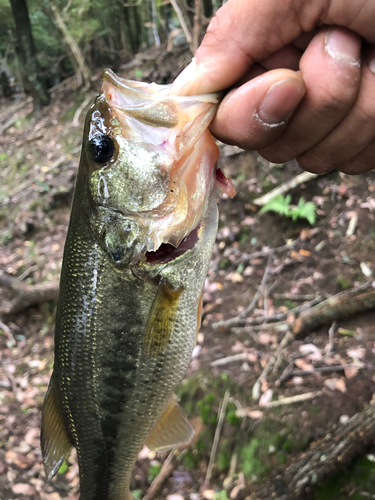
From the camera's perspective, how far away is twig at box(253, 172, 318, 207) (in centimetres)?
479

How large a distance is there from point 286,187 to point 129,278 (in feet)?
12.5

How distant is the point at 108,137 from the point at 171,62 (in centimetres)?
843

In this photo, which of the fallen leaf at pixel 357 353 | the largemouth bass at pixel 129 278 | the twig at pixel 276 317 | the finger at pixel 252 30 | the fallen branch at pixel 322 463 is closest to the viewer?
the finger at pixel 252 30

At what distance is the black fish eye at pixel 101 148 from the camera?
144 cm

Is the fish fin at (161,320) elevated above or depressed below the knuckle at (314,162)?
below

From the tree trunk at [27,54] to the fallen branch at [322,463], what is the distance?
14.6 metres

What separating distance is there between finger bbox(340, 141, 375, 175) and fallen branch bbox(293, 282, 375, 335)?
2.10m

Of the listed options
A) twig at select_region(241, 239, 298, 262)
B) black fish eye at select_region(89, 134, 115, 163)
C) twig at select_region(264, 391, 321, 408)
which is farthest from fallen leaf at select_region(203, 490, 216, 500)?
black fish eye at select_region(89, 134, 115, 163)

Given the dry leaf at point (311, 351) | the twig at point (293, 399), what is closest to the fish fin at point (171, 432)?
the twig at point (293, 399)

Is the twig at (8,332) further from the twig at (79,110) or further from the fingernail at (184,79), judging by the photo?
the twig at (79,110)

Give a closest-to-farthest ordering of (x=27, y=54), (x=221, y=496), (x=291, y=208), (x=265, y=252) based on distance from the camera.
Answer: (x=221, y=496), (x=265, y=252), (x=291, y=208), (x=27, y=54)

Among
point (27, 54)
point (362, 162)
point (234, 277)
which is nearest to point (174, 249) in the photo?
point (362, 162)

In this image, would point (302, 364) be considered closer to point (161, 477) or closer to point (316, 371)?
point (316, 371)

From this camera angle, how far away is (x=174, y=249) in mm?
1611
